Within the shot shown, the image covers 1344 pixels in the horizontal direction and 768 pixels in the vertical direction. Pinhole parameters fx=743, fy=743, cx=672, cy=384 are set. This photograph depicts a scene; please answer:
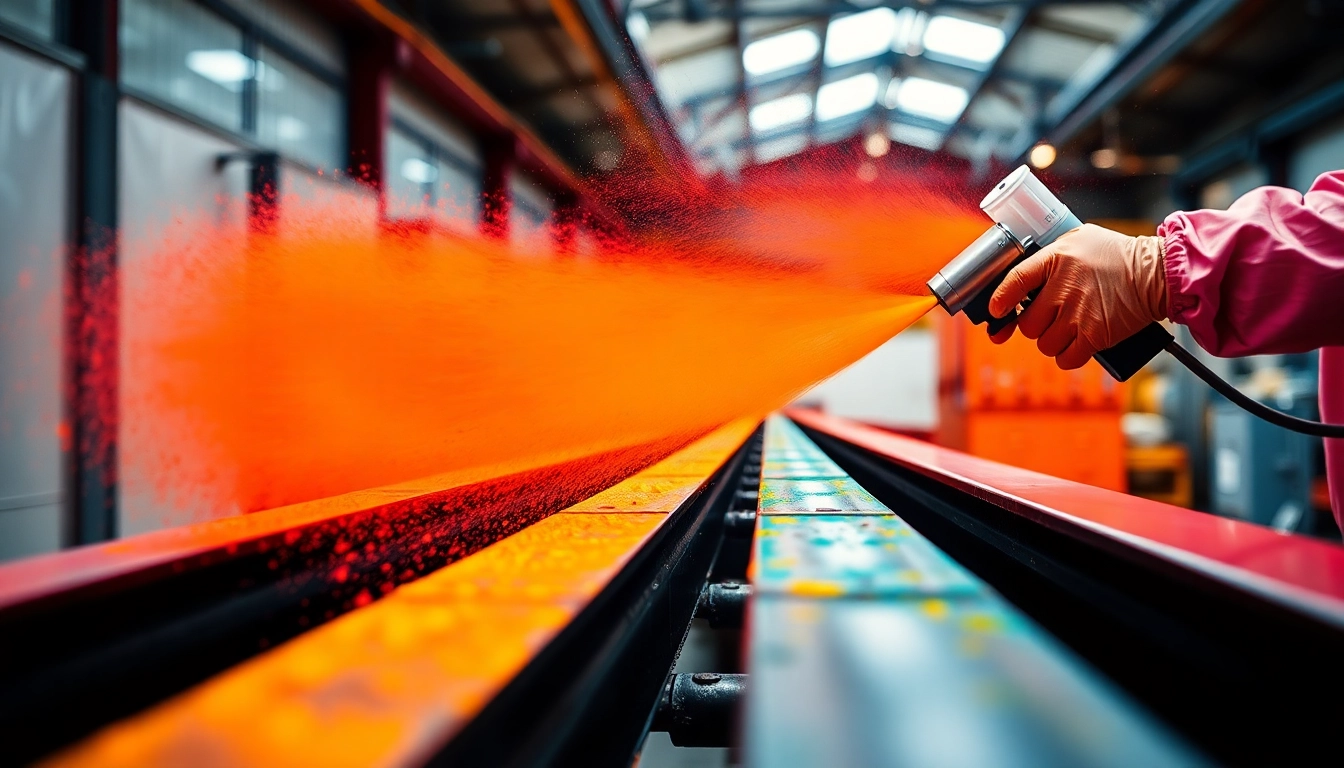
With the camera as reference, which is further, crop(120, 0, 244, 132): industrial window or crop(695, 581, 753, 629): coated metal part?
crop(120, 0, 244, 132): industrial window

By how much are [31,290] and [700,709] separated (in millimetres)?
3713

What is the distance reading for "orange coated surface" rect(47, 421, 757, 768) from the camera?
0.39 m

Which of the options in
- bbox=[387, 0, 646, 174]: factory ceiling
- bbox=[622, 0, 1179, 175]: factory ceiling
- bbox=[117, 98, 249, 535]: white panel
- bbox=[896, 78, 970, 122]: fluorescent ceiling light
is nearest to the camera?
bbox=[117, 98, 249, 535]: white panel

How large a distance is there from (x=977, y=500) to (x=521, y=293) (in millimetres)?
1381

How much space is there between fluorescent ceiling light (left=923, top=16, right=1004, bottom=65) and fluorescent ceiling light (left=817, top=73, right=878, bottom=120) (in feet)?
3.55

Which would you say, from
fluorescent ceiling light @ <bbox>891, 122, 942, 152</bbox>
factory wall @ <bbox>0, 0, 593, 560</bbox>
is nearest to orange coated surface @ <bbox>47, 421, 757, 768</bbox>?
factory wall @ <bbox>0, 0, 593, 560</bbox>

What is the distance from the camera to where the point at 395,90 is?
6.05 m

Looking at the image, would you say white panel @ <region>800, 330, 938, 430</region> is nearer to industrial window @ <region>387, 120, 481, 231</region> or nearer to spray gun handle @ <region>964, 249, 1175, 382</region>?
industrial window @ <region>387, 120, 481, 231</region>

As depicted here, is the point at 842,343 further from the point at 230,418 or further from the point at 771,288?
the point at 230,418

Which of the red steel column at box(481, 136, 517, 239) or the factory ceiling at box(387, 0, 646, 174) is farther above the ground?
the factory ceiling at box(387, 0, 646, 174)

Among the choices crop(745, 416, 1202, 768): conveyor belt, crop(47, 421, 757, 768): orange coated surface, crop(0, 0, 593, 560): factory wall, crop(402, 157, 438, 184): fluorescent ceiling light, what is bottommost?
crop(745, 416, 1202, 768): conveyor belt

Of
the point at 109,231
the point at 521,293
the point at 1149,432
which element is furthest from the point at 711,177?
the point at 521,293

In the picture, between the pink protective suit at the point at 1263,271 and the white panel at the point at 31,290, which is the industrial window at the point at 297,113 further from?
the pink protective suit at the point at 1263,271

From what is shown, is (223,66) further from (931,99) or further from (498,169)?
(931,99)
